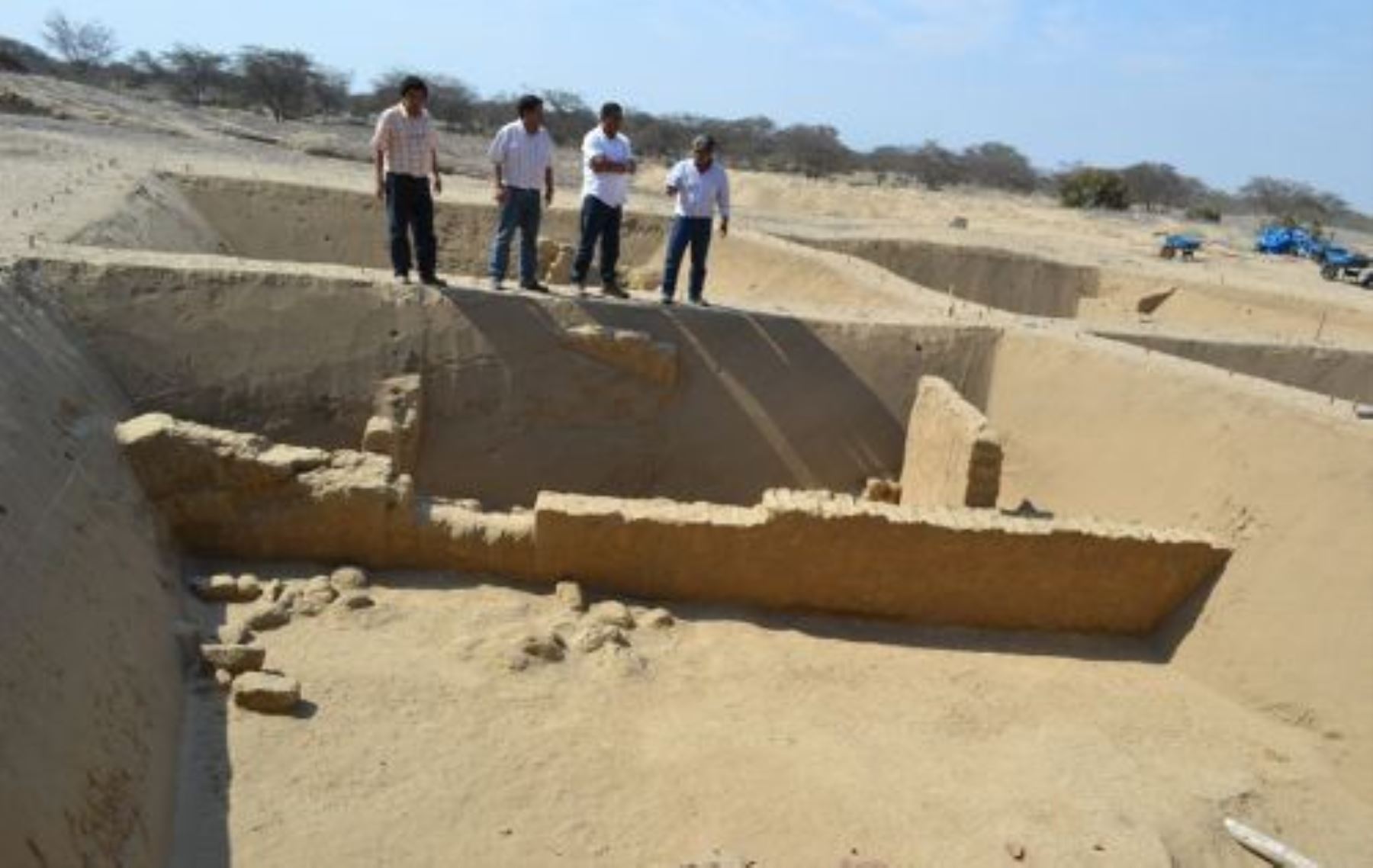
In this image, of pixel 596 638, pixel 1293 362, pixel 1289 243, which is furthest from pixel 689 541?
pixel 1289 243

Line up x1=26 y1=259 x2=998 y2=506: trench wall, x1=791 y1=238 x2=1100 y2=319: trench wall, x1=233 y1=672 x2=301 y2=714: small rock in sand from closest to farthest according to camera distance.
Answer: x1=233 y1=672 x2=301 y2=714: small rock in sand
x1=26 y1=259 x2=998 y2=506: trench wall
x1=791 y1=238 x2=1100 y2=319: trench wall

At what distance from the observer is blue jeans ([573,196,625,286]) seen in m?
8.04

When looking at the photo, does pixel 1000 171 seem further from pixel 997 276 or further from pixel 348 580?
pixel 348 580

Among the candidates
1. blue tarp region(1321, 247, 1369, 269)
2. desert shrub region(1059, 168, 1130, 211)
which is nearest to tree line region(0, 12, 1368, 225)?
desert shrub region(1059, 168, 1130, 211)

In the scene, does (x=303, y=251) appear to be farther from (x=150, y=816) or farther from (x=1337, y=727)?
(x=1337, y=727)

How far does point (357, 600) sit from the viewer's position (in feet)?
19.6

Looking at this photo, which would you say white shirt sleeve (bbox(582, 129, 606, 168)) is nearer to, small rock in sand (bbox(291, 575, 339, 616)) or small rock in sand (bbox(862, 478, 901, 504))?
small rock in sand (bbox(862, 478, 901, 504))

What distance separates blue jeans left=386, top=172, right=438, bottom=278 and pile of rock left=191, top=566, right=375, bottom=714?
2.29 meters

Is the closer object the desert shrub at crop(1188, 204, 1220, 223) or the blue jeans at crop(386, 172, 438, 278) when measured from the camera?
the blue jeans at crop(386, 172, 438, 278)

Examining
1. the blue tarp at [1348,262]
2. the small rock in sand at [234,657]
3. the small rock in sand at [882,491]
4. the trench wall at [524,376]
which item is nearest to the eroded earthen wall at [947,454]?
the small rock in sand at [882,491]

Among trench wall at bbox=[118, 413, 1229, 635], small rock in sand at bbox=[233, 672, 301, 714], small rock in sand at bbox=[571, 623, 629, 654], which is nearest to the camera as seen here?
small rock in sand at bbox=[233, 672, 301, 714]

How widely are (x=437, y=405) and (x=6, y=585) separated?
3.92 meters

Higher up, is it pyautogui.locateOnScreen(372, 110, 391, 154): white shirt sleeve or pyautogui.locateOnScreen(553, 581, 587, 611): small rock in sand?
pyautogui.locateOnScreen(372, 110, 391, 154): white shirt sleeve

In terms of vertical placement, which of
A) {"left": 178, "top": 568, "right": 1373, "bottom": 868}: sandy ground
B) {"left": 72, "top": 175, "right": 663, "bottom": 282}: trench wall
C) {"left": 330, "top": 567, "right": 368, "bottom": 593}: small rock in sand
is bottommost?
{"left": 178, "top": 568, "right": 1373, "bottom": 868}: sandy ground
